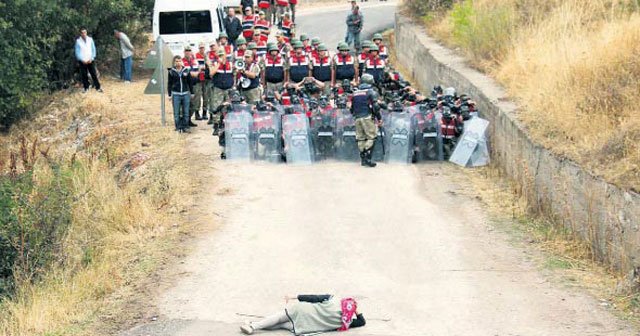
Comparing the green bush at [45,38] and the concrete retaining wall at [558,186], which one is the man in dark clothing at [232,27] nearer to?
the green bush at [45,38]

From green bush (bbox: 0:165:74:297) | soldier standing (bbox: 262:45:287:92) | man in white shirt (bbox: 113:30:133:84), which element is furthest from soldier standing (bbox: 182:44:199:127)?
man in white shirt (bbox: 113:30:133:84)

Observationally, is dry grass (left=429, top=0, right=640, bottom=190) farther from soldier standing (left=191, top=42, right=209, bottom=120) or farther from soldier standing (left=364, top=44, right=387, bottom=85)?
soldier standing (left=191, top=42, right=209, bottom=120)

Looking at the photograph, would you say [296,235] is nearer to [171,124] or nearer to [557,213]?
[557,213]

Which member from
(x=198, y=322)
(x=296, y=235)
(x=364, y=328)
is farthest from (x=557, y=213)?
(x=198, y=322)

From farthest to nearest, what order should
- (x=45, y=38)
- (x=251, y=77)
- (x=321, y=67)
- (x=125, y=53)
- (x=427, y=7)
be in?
(x=427, y=7)
(x=125, y=53)
(x=45, y=38)
(x=321, y=67)
(x=251, y=77)

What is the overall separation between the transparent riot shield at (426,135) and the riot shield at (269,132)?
2454 mm

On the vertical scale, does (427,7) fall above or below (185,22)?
above

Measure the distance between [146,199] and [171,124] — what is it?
6858 millimetres

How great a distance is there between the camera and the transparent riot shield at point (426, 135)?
20531 mm

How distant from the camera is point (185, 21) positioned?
1172 inches

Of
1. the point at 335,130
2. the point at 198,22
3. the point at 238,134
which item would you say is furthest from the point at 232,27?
the point at 335,130

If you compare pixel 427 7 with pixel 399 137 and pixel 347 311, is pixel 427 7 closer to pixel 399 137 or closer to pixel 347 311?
pixel 399 137

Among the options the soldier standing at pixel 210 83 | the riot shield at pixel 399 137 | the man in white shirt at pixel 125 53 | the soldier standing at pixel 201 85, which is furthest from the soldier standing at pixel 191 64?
the man in white shirt at pixel 125 53

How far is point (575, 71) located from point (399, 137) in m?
3.43
